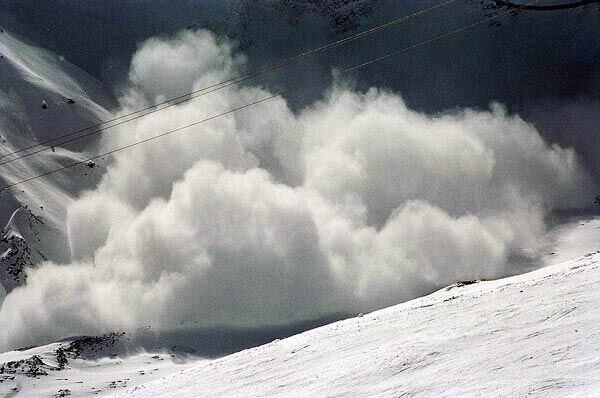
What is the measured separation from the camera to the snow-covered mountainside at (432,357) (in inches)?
466

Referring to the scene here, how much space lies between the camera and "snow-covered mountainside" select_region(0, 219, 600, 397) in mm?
11828

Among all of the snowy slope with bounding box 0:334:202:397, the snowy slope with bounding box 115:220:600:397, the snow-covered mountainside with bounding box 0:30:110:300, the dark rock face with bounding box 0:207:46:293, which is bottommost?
the snowy slope with bounding box 115:220:600:397

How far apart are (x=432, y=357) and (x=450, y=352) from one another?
43cm

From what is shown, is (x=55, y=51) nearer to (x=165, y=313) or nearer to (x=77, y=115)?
(x=77, y=115)

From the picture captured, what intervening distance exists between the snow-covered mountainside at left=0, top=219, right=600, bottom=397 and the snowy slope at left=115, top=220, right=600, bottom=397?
0.10ft

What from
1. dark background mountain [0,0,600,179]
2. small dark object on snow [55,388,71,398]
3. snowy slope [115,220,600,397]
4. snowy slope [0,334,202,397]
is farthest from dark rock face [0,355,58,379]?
dark background mountain [0,0,600,179]

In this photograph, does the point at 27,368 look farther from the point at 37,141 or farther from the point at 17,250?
the point at 37,141

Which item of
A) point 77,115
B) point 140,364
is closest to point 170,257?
point 140,364

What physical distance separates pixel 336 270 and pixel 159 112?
1922 cm

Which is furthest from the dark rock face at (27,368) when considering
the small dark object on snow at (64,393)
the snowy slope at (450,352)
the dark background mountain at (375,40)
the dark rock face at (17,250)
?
the dark background mountain at (375,40)

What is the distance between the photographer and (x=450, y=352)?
13828mm

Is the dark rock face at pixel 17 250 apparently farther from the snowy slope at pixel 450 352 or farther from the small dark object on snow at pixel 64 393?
the snowy slope at pixel 450 352

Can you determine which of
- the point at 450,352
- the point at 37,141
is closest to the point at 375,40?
the point at 37,141

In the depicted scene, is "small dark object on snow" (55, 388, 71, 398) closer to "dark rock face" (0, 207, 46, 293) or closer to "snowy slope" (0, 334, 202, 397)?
"snowy slope" (0, 334, 202, 397)
